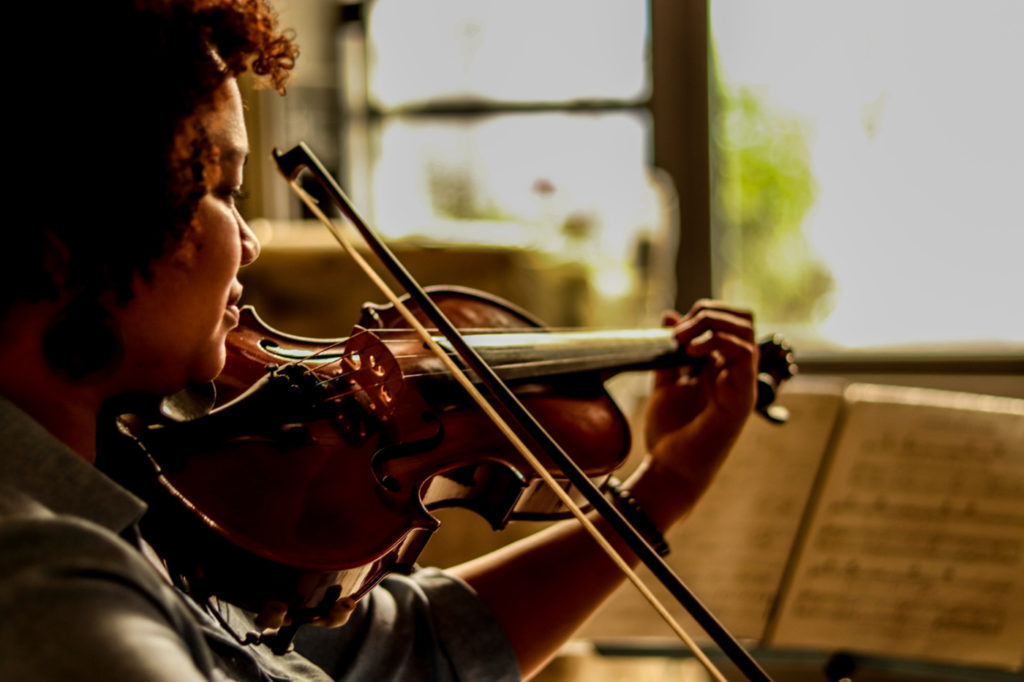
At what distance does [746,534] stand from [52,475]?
978mm

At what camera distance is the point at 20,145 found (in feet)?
1.70

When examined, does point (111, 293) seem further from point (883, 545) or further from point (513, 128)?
point (513, 128)

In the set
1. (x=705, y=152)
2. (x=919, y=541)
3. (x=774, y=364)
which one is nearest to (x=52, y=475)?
(x=774, y=364)

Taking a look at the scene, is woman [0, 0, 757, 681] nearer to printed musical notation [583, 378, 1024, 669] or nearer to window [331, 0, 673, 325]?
printed musical notation [583, 378, 1024, 669]

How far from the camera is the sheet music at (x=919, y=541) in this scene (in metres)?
1.25

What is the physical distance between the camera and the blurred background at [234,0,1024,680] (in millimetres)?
2111

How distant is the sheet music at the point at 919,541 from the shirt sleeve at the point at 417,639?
0.54 meters

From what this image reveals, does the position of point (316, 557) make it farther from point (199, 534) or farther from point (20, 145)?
point (20, 145)

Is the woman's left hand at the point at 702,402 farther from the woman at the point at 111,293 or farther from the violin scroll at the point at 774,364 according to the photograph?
the woman at the point at 111,293

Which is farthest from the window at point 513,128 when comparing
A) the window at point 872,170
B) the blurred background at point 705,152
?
the window at point 872,170

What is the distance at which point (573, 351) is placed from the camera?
3.46ft

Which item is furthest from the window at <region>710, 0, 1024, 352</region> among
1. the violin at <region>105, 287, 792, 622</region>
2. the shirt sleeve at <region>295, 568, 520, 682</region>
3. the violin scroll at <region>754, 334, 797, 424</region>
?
the shirt sleeve at <region>295, 568, 520, 682</region>

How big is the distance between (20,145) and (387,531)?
397 mm

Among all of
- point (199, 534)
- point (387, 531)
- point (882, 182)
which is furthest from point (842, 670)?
point (882, 182)
